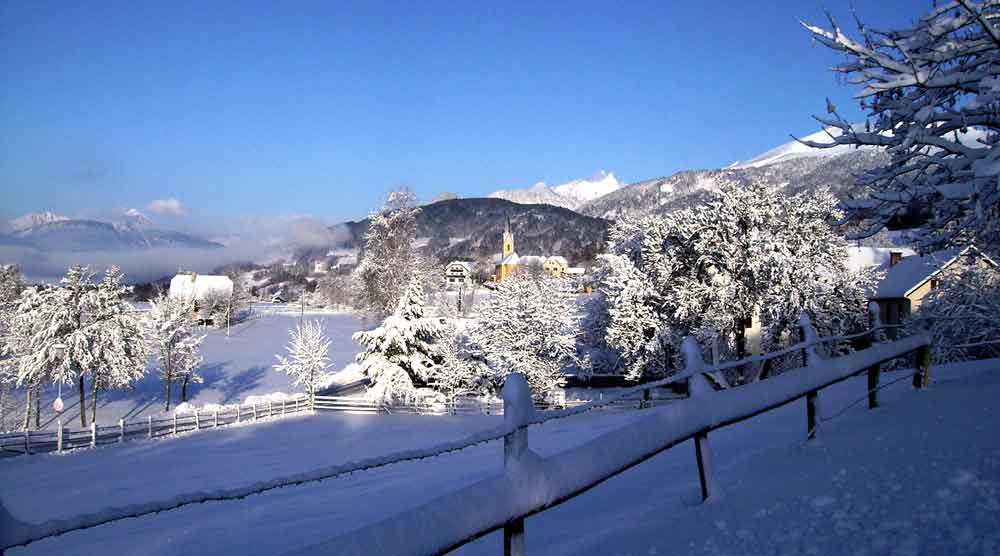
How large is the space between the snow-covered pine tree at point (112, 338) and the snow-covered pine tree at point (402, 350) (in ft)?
43.7

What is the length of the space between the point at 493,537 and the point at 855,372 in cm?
394

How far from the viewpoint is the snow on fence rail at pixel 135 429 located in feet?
74.2

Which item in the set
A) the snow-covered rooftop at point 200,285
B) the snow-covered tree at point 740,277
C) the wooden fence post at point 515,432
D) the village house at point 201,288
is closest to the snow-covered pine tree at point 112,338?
the snow-covered tree at point 740,277

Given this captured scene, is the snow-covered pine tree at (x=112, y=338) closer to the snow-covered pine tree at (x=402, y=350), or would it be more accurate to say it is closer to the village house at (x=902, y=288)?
the snow-covered pine tree at (x=402, y=350)

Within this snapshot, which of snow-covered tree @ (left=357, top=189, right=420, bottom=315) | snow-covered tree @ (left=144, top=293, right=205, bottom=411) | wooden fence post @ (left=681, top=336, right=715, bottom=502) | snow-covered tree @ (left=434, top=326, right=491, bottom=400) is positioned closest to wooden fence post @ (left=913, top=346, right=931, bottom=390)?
wooden fence post @ (left=681, top=336, right=715, bottom=502)

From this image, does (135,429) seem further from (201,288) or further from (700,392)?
(201,288)

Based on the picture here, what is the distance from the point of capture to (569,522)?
16.7ft

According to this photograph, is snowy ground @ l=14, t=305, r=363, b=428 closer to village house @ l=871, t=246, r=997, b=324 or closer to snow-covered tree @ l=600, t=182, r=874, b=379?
snow-covered tree @ l=600, t=182, r=874, b=379

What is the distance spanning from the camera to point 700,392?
13.8ft

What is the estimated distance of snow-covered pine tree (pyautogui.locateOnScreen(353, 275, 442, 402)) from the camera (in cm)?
3130

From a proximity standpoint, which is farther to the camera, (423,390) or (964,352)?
(423,390)

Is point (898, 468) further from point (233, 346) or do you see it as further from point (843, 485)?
point (233, 346)

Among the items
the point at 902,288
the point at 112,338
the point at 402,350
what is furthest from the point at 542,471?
→ the point at 902,288

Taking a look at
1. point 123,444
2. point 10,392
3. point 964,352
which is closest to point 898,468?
point 964,352
